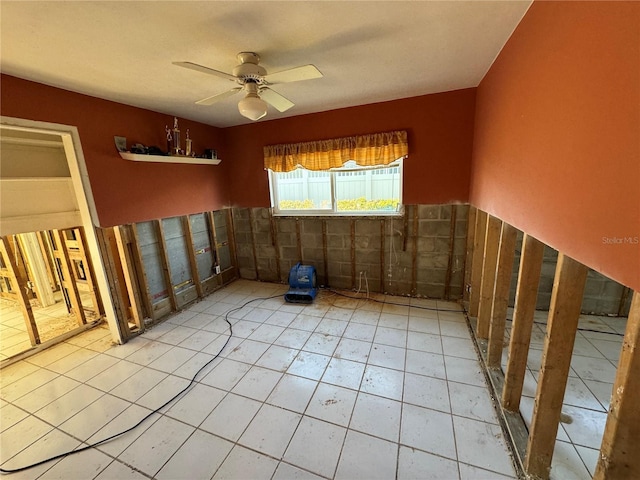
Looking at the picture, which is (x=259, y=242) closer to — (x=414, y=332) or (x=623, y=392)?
(x=414, y=332)

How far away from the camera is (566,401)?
194 cm

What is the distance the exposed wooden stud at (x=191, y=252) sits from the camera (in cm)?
380

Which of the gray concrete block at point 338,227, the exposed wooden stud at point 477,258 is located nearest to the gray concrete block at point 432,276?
the exposed wooden stud at point 477,258

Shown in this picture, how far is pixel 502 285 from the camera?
2.08m

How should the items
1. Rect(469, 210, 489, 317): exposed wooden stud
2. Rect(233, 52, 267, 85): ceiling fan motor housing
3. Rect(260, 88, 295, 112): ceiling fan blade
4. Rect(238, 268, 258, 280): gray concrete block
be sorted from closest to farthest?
Rect(233, 52, 267, 85): ceiling fan motor housing < Rect(260, 88, 295, 112): ceiling fan blade < Rect(469, 210, 489, 317): exposed wooden stud < Rect(238, 268, 258, 280): gray concrete block

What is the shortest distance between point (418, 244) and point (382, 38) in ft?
8.30

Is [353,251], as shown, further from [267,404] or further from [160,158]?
[160,158]

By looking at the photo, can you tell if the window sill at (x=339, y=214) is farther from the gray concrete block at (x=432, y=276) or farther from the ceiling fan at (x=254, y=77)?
the ceiling fan at (x=254, y=77)

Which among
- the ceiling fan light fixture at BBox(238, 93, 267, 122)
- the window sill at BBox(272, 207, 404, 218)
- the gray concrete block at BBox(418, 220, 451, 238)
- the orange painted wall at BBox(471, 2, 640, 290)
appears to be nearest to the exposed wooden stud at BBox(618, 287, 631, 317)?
the gray concrete block at BBox(418, 220, 451, 238)

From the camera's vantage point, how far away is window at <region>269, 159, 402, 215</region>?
3697 mm

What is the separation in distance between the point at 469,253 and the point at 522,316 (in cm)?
178

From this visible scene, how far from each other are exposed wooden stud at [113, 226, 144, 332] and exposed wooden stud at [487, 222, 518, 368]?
3.95m

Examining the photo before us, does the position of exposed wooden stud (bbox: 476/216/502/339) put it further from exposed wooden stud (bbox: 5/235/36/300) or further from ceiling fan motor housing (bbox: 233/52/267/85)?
exposed wooden stud (bbox: 5/235/36/300)

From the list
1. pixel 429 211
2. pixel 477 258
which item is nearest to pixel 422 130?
pixel 429 211
